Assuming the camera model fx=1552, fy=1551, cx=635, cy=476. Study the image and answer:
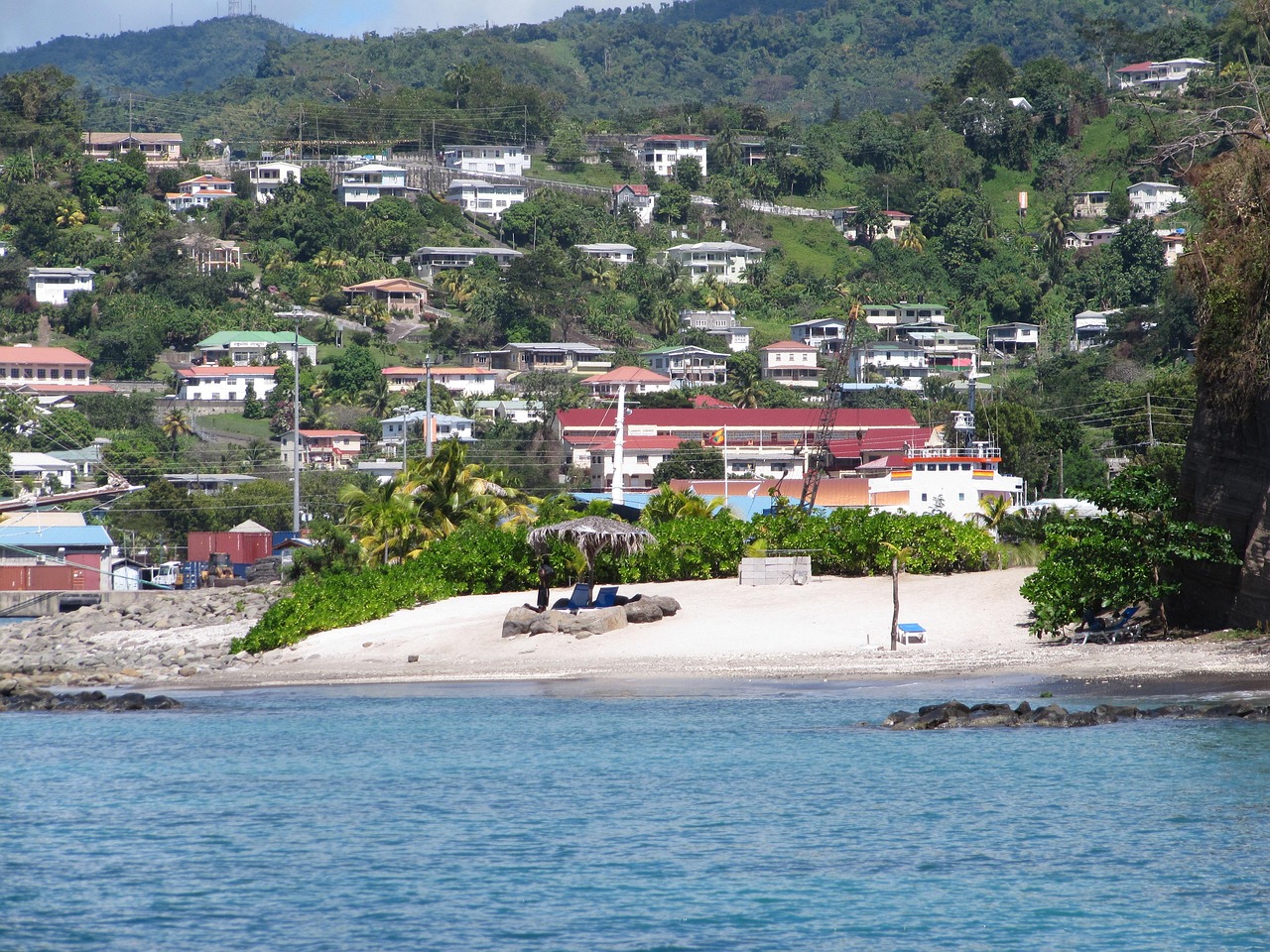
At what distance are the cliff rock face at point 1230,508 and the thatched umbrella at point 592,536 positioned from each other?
33.8 ft

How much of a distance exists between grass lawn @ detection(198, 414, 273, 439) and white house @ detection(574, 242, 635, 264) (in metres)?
47.9

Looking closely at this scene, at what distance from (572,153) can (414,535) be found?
469 feet

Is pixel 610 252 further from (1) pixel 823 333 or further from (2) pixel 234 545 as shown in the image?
(2) pixel 234 545

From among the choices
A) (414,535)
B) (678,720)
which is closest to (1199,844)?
(678,720)

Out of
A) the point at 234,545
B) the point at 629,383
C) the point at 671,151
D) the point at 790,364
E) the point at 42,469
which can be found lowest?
the point at 234,545

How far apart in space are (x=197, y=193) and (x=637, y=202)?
147 ft

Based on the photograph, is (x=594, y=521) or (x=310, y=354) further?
(x=310, y=354)

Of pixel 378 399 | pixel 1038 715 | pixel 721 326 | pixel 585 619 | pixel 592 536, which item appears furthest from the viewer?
pixel 721 326

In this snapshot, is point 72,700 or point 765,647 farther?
point 765,647

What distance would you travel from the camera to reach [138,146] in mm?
173875

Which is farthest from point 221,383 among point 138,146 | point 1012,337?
point 138,146

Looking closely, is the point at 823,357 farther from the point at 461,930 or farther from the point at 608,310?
the point at 461,930

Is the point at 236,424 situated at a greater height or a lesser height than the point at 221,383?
lesser

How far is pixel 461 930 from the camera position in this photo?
486 inches
